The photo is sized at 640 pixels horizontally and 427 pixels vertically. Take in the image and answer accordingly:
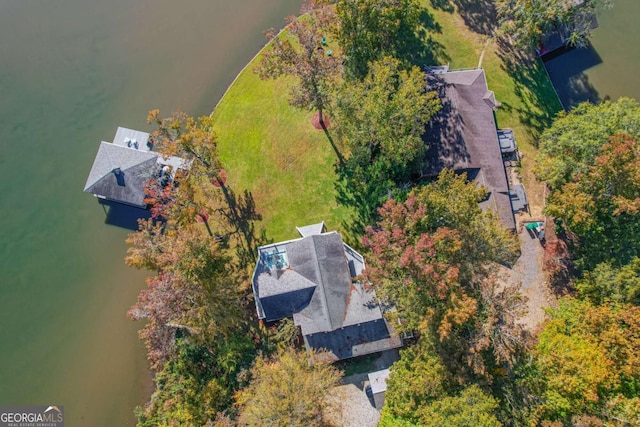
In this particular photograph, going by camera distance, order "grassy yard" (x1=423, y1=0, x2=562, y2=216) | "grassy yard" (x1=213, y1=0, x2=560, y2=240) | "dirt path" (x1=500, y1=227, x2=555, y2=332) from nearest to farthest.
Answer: "dirt path" (x1=500, y1=227, x2=555, y2=332), "grassy yard" (x1=213, y1=0, x2=560, y2=240), "grassy yard" (x1=423, y1=0, x2=562, y2=216)

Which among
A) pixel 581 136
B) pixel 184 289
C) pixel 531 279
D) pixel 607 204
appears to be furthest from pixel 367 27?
pixel 531 279

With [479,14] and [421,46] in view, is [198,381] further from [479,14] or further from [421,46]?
[479,14]

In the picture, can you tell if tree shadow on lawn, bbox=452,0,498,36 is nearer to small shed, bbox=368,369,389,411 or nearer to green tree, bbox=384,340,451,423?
green tree, bbox=384,340,451,423

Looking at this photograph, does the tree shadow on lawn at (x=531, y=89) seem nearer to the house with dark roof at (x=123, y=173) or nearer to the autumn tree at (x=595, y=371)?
the autumn tree at (x=595, y=371)

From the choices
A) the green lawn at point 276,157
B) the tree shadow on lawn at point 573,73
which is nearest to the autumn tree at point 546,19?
the tree shadow on lawn at point 573,73

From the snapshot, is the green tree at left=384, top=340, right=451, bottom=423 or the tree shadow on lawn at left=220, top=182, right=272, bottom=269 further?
the tree shadow on lawn at left=220, top=182, right=272, bottom=269

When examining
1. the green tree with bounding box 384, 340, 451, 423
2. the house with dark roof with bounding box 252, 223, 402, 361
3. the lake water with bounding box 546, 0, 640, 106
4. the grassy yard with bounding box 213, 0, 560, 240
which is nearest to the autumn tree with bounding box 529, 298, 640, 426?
the green tree with bounding box 384, 340, 451, 423

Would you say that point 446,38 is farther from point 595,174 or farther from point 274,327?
point 274,327

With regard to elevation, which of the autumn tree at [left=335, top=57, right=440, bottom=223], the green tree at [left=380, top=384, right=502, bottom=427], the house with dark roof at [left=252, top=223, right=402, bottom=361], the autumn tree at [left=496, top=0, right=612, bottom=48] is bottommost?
the green tree at [left=380, top=384, right=502, bottom=427]
